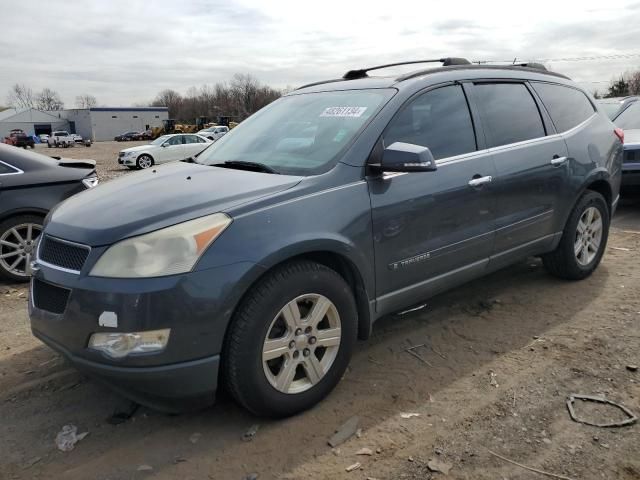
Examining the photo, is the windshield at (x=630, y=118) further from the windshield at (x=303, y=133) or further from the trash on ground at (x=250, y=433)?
the trash on ground at (x=250, y=433)

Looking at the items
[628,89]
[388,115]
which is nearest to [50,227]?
[388,115]

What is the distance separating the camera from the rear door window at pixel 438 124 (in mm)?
3418

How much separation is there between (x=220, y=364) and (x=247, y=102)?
106 m

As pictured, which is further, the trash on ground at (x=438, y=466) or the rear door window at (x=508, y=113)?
the rear door window at (x=508, y=113)

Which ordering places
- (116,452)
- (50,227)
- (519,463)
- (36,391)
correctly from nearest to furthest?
1. (519,463)
2. (116,452)
3. (50,227)
4. (36,391)

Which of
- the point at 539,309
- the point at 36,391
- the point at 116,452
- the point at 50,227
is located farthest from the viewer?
the point at 539,309

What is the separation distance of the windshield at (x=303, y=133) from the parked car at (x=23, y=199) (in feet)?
7.64

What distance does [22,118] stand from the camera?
101 m

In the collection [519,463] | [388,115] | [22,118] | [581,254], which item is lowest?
[519,463]

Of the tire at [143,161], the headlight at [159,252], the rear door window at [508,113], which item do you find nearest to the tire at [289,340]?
the headlight at [159,252]

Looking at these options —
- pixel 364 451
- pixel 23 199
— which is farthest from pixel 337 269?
pixel 23 199

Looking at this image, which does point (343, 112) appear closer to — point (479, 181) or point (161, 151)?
point (479, 181)

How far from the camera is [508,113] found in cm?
414

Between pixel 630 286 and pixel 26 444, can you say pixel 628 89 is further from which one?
pixel 26 444
